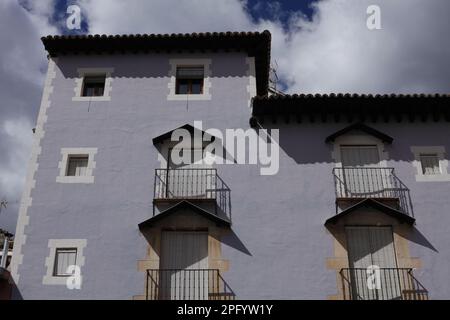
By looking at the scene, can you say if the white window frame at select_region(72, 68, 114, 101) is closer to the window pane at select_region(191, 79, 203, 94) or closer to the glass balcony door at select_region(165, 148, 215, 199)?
the window pane at select_region(191, 79, 203, 94)

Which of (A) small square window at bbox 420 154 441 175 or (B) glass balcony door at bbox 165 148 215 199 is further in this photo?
(A) small square window at bbox 420 154 441 175

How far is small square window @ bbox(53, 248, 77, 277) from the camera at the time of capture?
13914mm

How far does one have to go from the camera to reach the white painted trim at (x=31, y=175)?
14.0 m

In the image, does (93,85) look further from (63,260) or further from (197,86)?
(63,260)

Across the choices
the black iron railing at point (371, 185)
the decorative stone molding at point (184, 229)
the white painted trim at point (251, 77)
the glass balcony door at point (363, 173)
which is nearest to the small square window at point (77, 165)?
the decorative stone molding at point (184, 229)

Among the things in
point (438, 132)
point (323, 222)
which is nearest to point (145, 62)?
point (323, 222)

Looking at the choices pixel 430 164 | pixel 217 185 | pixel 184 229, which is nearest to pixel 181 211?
pixel 184 229

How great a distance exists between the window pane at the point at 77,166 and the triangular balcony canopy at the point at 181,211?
2796 mm

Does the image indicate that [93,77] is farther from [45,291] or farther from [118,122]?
[45,291]

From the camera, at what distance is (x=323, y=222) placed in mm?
14375

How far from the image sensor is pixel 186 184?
1491cm

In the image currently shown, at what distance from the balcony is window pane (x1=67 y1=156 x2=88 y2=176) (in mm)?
2317

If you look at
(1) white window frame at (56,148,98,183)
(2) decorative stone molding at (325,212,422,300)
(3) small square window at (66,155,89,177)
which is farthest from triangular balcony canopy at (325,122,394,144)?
(3) small square window at (66,155,89,177)
